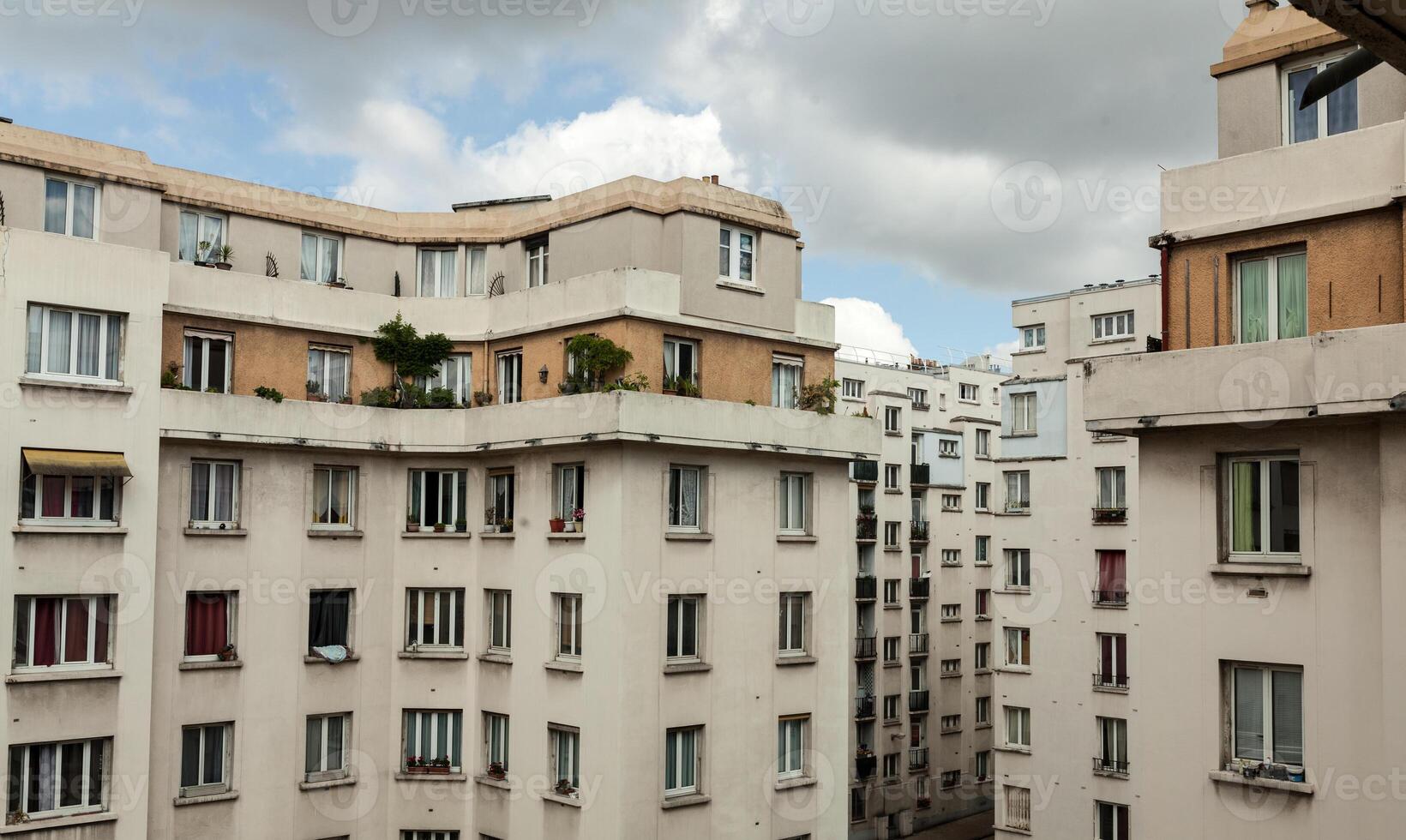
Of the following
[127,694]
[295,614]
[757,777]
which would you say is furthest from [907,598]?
[127,694]

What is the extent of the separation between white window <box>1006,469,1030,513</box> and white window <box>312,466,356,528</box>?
28.6 m

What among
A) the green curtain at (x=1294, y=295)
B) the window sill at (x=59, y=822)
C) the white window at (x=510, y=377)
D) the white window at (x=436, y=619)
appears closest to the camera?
the green curtain at (x=1294, y=295)

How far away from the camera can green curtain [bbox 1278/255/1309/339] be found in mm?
20469

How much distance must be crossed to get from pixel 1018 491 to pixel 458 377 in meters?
26.0

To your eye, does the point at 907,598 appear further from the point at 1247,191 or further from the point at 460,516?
the point at 1247,191

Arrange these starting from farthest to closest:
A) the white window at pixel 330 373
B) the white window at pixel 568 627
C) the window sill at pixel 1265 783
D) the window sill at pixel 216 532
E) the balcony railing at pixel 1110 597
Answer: the balcony railing at pixel 1110 597 → the white window at pixel 330 373 → the white window at pixel 568 627 → the window sill at pixel 216 532 → the window sill at pixel 1265 783

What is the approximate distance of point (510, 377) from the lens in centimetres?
3491

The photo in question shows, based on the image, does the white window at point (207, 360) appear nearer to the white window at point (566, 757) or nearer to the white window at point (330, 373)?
the white window at point (330, 373)

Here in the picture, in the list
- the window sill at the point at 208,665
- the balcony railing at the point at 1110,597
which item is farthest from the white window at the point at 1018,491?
the window sill at the point at 208,665

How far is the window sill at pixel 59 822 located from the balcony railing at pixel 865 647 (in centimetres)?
4464

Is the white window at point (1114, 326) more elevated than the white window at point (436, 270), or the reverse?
the white window at point (1114, 326)

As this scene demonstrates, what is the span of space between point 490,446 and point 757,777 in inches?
447

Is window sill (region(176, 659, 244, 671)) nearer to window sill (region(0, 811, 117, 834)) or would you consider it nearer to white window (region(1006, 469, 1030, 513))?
window sill (region(0, 811, 117, 834))

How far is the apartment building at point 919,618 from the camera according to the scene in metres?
67.2
